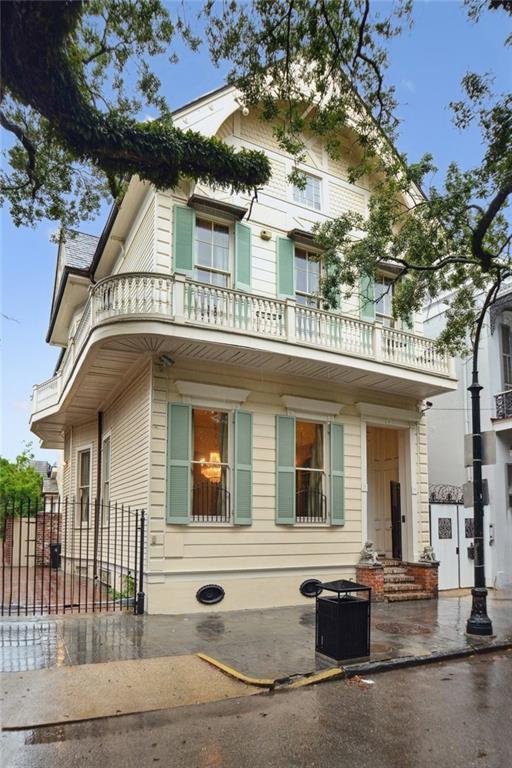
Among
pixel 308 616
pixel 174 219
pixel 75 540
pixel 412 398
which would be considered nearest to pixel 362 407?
pixel 412 398

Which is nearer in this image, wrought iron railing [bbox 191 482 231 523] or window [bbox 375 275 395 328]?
wrought iron railing [bbox 191 482 231 523]

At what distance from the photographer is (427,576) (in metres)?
13.6

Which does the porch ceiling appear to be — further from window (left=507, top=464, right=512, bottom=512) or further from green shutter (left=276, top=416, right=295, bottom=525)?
window (left=507, top=464, right=512, bottom=512)

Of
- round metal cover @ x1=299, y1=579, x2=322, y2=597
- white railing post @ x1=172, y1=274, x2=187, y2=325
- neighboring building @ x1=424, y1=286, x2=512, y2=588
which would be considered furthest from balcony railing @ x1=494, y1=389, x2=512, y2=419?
white railing post @ x1=172, y1=274, x2=187, y2=325

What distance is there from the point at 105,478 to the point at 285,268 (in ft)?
23.6

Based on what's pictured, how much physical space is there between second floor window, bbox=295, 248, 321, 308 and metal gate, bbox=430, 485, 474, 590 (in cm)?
623

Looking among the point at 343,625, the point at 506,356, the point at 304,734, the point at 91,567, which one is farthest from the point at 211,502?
the point at 506,356

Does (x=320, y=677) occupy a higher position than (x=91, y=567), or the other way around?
(x=320, y=677)

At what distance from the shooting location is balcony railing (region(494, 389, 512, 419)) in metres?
16.1

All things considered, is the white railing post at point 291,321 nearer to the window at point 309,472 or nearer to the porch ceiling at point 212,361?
the porch ceiling at point 212,361

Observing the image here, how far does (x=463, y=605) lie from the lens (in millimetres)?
12328

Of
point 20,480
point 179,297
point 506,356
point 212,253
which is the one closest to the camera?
point 179,297

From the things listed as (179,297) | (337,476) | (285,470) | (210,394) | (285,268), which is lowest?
(337,476)

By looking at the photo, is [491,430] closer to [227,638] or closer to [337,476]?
[337,476]
